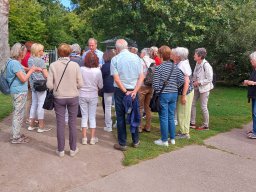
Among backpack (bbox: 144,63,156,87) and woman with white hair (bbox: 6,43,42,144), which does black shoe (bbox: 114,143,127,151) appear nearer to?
backpack (bbox: 144,63,156,87)

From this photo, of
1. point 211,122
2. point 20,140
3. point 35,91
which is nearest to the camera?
point 20,140

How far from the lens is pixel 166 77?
6031 millimetres

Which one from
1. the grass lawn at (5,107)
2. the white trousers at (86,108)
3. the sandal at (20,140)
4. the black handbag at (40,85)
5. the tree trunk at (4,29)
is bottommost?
the sandal at (20,140)

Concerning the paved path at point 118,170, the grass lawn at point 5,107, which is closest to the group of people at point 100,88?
the paved path at point 118,170

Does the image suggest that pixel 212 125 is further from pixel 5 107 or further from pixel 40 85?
pixel 5 107

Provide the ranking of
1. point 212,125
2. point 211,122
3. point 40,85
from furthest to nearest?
point 211,122 → point 212,125 → point 40,85

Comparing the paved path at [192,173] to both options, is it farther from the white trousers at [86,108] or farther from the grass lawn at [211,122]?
the white trousers at [86,108]

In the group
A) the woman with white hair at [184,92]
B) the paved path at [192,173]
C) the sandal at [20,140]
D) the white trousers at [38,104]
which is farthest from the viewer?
the white trousers at [38,104]

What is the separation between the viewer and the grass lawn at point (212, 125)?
230 inches

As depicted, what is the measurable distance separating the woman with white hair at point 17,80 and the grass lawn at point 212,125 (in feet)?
6.61

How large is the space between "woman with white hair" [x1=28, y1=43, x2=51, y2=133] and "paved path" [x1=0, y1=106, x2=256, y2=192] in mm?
667

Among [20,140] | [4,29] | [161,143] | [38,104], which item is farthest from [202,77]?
[4,29]

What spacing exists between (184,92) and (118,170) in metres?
2.06

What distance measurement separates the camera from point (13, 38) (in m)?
26.3
